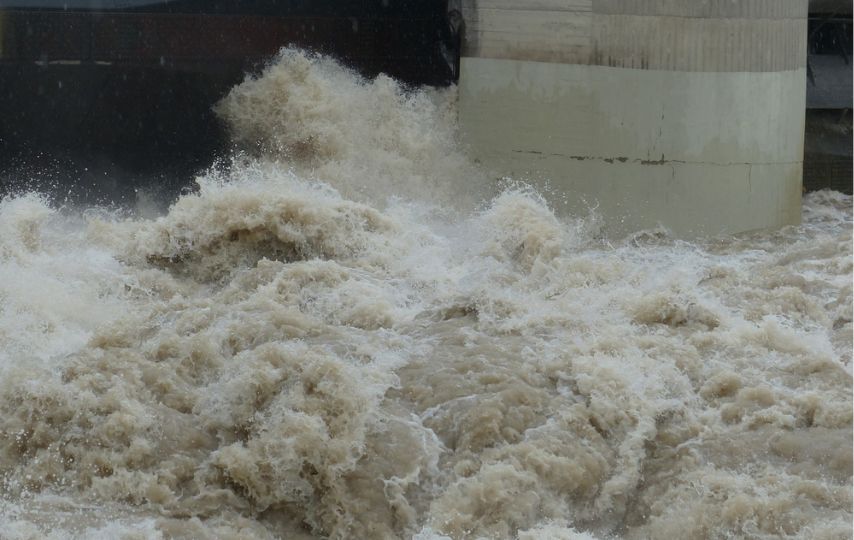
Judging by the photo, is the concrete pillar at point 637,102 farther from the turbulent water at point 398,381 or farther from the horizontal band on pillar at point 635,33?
the turbulent water at point 398,381

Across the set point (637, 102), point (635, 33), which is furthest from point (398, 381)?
point (635, 33)

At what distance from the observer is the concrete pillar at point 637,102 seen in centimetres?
1056

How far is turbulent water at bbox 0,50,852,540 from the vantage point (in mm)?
5168

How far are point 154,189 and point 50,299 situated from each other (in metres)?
3.50

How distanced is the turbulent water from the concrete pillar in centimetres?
118

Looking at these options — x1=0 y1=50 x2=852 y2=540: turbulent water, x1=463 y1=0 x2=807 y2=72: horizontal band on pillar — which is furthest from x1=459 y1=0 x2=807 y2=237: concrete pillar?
x1=0 y1=50 x2=852 y2=540: turbulent water

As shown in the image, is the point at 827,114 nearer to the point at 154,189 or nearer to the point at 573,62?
the point at 573,62

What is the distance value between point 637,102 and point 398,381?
5.41 metres

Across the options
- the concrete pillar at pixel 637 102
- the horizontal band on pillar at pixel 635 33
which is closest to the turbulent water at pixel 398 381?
the concrete pillar at pixel 637 102

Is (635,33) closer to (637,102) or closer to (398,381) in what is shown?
(637,102)

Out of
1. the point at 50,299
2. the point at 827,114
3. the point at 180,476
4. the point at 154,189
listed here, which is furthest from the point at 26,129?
the point at 827,114

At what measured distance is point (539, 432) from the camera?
18.8 ft

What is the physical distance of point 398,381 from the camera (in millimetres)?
6180

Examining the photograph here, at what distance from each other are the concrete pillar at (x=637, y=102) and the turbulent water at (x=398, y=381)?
1185 mm
